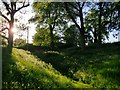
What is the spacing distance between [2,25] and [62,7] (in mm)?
12061

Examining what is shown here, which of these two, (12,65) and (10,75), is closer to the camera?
(10,75)

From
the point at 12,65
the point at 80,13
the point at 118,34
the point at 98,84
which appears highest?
the point at 80,13

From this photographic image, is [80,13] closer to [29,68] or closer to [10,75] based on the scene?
[29,68]

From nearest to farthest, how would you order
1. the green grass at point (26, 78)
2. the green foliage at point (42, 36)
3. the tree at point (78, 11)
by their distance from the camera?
the green grass at point (26, 78), the tree at point (78, 11), the green foliage at point (42, 36)

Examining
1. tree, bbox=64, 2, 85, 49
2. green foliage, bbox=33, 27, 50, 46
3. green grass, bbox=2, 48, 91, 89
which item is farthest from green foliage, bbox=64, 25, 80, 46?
green grass, bbox=2, 48, 91, 89

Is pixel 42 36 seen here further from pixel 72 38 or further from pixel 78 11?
pixel 78 11

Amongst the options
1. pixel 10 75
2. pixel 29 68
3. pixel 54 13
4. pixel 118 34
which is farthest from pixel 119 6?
pixel 10 75

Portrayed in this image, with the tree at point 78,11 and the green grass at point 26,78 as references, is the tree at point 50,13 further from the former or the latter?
the green grass at point 26,78

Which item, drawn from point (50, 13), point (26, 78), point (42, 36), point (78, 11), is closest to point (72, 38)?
point (42, 36)

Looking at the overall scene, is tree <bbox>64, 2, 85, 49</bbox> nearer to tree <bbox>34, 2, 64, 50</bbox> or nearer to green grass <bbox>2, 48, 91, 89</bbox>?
tree <bbox>34, 2, 64, 50</bbox>

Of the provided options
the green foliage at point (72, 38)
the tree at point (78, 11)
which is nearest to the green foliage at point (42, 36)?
the green foliage at point (72, 38)

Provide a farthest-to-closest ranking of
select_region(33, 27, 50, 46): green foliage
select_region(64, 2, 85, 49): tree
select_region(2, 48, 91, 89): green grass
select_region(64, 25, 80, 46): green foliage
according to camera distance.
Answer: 1. select_region(64, 25, 80, 46): green foliage
2. select_region(33, 27, 50, 46): green foliage
3. select_region(64, 2, 85, 49): tree
4. select_region(2, 48, 91, 89): green grass

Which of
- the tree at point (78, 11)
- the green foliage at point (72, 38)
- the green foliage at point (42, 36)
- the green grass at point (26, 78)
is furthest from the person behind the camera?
the green foliage at point (72, 38)

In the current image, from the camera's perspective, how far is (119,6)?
5466 cm
